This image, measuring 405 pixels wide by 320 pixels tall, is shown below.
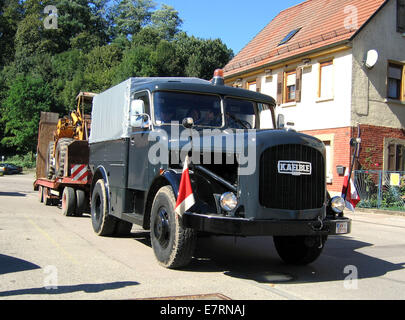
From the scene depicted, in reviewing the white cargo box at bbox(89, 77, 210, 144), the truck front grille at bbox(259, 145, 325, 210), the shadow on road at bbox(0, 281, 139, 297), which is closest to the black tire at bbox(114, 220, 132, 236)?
the white cargo box at bbox(89, 77, 210, 144)

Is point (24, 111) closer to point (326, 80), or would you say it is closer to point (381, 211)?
point (326, 80)

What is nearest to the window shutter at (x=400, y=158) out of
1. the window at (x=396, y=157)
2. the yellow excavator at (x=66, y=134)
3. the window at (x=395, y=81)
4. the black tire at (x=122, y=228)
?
the window at (x=396, y=157)

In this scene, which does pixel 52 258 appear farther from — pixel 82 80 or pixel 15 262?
pixel 82 80

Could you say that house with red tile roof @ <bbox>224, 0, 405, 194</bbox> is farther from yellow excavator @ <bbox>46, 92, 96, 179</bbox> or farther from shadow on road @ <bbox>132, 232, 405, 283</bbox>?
shadow on road @ <bbox>132, 232, 405, 283</bbox>

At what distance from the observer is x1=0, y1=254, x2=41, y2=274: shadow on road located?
6.07 metres

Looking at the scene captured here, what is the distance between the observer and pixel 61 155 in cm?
1416

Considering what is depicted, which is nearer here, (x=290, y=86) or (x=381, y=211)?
(x=381, y=211)

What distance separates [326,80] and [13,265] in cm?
1719

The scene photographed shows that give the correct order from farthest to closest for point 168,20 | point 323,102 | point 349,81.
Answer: point 168,20 < point 323,102 < point 349,81

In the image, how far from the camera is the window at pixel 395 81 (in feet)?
69.3

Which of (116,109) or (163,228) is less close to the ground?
(116,109)

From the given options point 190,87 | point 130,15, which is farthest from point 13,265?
point 130,15
